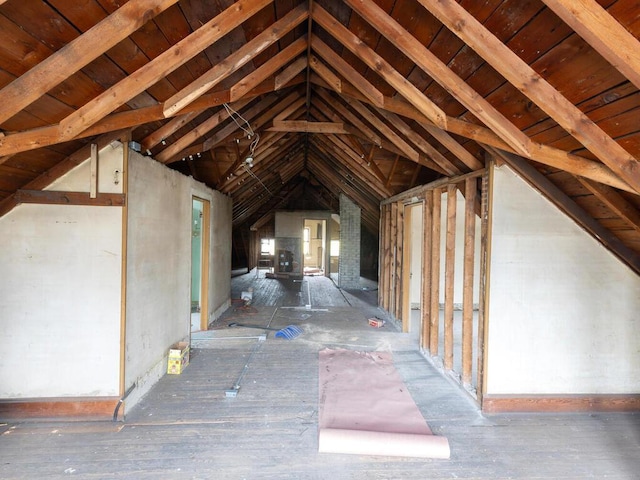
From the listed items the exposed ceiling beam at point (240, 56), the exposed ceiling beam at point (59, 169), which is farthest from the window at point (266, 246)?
the exposed ceiling beam at point (240, 56)

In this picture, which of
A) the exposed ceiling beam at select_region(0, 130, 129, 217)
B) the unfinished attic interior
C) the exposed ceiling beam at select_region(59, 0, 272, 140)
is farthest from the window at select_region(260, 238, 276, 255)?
the exposed ceiling beam at select_region(59, 0, 272, 140)

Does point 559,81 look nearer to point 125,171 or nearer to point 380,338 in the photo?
point 125,171

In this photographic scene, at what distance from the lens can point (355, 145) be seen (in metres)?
4.68

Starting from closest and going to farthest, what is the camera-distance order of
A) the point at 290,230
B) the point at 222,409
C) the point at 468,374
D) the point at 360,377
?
the point at 222,409, the point at 468,374, the point at 360,377, the point at 290,230

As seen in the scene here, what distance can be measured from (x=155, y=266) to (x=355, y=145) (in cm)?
316

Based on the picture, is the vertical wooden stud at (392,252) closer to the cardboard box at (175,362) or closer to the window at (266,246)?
the cardboard box at (175,362)

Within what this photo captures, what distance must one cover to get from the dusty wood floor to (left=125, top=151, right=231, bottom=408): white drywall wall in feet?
1.36

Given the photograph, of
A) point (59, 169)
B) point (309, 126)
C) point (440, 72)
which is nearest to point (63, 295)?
point (59, 169)

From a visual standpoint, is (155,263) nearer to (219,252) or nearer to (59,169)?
(59,169)

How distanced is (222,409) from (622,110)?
3648 mm

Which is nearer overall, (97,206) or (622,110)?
(622,110)

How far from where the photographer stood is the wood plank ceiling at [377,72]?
62.5 inches

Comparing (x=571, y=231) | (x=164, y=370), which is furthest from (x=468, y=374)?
(x=164, y=370)

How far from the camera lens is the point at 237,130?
4.03 meters
